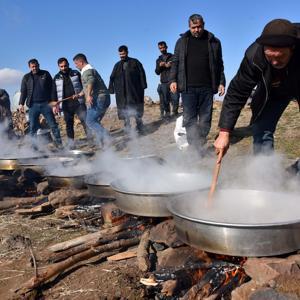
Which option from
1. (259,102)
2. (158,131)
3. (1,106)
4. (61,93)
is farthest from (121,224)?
(1,106)

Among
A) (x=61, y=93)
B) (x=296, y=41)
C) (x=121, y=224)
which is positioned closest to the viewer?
(x=296, y=41)

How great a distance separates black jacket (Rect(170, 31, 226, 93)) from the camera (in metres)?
6.59

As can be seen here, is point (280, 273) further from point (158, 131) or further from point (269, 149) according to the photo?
point (158, 131)

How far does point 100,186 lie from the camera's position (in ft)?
14.8

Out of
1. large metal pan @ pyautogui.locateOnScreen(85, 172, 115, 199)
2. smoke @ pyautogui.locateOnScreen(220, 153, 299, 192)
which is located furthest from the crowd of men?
large metal pan @ pyautogui.locateOnScreen(85, 172, 115, 199)

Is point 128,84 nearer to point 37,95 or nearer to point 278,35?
point 37,95

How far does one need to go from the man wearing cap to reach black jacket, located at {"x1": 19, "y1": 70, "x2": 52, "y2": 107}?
623cm

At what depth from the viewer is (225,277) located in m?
2.69

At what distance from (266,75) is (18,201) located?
3.83 m

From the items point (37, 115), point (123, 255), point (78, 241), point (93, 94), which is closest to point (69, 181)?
point (78, 241)

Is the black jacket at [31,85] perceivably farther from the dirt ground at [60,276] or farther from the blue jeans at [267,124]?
the blue jeans at [267,124]

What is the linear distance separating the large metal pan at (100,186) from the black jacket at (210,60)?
2458 mm

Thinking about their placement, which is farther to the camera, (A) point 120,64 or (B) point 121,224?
(A) point 120,64

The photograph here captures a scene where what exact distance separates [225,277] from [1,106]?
10.4 meters
